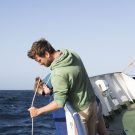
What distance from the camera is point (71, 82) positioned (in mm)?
5520

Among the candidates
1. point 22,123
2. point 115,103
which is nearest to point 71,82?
point 115,103

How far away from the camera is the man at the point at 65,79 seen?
5414 millimetres

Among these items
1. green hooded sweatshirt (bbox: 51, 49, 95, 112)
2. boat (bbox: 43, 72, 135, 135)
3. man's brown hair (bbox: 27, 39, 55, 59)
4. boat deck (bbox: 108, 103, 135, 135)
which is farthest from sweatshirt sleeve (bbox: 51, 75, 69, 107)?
boat deck (bbox: 108, 103, 135, 135)

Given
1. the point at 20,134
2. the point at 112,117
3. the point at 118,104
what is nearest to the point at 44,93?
the point at 112,117

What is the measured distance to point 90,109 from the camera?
5766 millimetres

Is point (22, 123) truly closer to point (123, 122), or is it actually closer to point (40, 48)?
point (123, 122)

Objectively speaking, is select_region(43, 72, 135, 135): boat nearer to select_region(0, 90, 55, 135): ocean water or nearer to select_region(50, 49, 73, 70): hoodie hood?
select_region(50, 49, 73, 70): hoodie hood

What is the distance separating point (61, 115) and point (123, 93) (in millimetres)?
4706

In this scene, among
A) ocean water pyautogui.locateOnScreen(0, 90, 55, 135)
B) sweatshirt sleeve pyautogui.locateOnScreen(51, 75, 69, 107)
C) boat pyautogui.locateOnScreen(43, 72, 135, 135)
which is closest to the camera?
sweatshirt sleeve pyautogui.locateOnScreen(51, 75, 69, 107)

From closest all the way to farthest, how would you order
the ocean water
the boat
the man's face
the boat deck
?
1. the man's face
2. the boat
3. the boat deck
4. the ocean water

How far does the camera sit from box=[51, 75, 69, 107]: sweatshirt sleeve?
212 inches

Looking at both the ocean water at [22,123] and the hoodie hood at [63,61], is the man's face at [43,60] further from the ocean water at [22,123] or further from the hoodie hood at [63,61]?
the ocean water at [22,123]

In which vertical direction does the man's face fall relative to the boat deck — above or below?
above

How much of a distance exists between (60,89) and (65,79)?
15 cm
